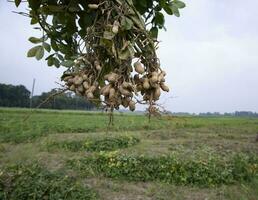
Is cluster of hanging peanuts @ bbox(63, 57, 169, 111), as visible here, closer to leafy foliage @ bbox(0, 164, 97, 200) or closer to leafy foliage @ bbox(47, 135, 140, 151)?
leafy foliage @ bbox(0, 164, 97, 200)

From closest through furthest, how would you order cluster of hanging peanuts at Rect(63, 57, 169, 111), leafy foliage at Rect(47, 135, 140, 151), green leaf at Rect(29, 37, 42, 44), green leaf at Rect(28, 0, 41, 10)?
cluster of hanging peanuts at Rect(63, 57, 169, 111), green leaf at Rect(28, 0, 41, 10), green leaf at Rect(29, 37, 42, 44), leafy foliage at Rect(47, 135, 140, 151)

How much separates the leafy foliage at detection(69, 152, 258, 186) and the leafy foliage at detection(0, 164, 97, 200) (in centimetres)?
184

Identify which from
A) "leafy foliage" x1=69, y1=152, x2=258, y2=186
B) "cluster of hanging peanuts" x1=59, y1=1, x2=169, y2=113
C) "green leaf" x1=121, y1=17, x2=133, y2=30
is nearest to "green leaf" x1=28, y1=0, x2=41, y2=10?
"cluster of hanging peanuts" x1=59, y1=1, x2=169, y2=113

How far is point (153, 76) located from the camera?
131 centimetres

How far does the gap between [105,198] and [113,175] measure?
1.71m

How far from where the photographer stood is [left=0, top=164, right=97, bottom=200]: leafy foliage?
672 centimetres

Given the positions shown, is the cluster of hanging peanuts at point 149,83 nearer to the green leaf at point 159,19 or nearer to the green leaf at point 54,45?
the green leaf at point 159,19

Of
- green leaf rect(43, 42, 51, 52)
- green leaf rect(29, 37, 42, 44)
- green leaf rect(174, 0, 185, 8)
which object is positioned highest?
green leaf rect(174, 0, 185, 8)

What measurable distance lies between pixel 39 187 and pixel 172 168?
3779mm

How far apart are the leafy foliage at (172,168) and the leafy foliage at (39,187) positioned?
184 cm

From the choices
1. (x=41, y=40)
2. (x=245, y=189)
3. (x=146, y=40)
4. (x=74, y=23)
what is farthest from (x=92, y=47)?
(x=245, y=189)

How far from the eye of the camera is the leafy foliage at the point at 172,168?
9.22 m

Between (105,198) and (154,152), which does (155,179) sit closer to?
(105,198)

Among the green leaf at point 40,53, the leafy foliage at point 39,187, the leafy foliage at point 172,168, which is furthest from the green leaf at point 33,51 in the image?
the leafy foliage at point 172,168
